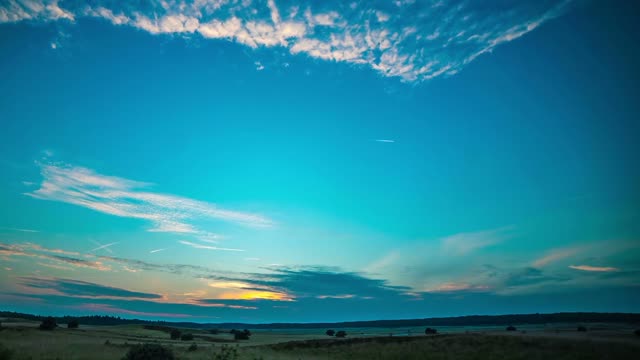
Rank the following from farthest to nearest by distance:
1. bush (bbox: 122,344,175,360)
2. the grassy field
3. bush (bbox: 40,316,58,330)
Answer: bush (bbox: 40,316,58,330), the grassy field, bush (bbox: 122,344,175,360)

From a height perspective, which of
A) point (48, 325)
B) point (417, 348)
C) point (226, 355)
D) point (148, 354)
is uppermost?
point (48, 325)

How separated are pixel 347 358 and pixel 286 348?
9.40 metres

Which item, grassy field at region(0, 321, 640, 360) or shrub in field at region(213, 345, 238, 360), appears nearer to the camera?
shrub in field at region(213, 345, 238, 360)

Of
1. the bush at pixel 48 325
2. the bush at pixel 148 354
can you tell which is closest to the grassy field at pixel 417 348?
the bush at pixel 148 354

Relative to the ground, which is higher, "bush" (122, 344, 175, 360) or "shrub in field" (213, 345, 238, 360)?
"bush" (122, 344, 175, 360)

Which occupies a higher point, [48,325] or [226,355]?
[48,325]

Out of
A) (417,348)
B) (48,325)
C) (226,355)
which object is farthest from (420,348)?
(48,325)

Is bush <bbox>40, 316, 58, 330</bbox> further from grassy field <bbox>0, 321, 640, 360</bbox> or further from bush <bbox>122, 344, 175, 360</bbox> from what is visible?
bush <bbox>122, 344, 175, 360</bbox>

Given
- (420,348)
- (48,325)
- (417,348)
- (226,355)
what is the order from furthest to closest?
1. (48,325)
2. (417,348)
3. (420,348)
4. (226,355)

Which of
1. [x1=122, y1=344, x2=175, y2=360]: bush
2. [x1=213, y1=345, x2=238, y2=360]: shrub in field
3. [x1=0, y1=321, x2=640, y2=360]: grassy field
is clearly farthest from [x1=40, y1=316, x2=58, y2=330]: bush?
[x1=122, y1=344, x2=175, y2=360]: bush

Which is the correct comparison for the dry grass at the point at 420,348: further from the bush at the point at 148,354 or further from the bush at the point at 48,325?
the bush at the point at 48,325

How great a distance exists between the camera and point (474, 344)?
119 feet

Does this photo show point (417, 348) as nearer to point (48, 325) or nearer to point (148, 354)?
point (148, 354)

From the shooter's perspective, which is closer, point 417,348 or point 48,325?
point 417,348
